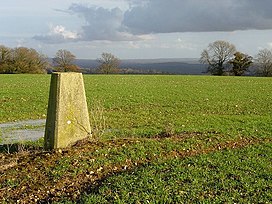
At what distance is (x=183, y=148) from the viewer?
8.50 m

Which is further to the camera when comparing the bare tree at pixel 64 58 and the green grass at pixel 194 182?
the bare tree at pixel 64 58

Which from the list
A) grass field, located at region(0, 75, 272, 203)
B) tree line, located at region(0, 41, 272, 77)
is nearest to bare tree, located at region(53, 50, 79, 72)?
tree line, located at region(0, 41, 272, 77)

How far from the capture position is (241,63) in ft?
262

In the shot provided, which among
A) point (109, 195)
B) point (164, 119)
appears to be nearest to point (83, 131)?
point (109, 195)

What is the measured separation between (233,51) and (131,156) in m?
82.4

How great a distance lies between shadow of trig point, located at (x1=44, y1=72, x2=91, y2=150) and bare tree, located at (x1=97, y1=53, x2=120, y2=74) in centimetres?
7129

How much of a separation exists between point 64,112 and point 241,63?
7663 centimetres

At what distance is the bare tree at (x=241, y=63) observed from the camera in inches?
3132

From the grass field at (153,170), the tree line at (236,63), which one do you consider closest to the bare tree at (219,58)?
the tree line at (236,63)

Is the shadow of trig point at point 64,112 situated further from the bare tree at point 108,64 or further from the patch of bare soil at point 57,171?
the bare tree at point 108,64

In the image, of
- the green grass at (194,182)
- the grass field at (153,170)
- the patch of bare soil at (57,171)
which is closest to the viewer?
the green grass at (194,182)

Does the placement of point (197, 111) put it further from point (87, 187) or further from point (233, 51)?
point (233, 51)

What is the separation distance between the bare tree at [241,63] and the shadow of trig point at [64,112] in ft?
245

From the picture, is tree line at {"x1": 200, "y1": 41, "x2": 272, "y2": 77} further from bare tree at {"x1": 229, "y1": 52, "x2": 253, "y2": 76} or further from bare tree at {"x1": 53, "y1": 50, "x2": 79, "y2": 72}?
bare tree at {"x1": 53, "y1": 50, "x2": 79, "y2": 72}
